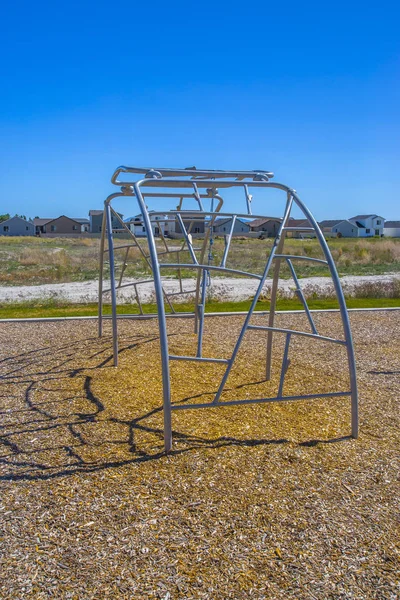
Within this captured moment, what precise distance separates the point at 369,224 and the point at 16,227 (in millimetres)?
53879

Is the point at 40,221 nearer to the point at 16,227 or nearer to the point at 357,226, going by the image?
the point at 16,227

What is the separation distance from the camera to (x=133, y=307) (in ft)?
37.6

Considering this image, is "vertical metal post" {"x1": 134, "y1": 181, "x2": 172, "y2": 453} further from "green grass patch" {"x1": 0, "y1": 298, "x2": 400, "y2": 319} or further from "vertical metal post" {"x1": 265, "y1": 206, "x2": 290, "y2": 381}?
"green grass patch" {"x1": 0, "y1": 298, "x2": 400, "y2": 319}

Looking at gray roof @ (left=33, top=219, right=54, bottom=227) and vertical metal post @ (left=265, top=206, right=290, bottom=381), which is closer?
vertical metal post @ (left=265, top=206, right=290, bottom=381)

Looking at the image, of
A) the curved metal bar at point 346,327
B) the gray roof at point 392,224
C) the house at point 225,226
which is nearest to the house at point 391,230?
the gray roof at point 392,224

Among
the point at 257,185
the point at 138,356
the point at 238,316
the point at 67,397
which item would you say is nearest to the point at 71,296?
the point at 238,316

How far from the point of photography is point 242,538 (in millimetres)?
2980

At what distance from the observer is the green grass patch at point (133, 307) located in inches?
420

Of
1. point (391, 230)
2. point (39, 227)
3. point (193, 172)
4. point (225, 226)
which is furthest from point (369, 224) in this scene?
point (193, 172)

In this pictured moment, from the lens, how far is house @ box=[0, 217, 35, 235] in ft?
263

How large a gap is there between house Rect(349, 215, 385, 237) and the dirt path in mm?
66314

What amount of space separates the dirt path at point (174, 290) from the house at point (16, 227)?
6553cm

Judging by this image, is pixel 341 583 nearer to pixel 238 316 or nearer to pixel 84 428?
pixel 84 428

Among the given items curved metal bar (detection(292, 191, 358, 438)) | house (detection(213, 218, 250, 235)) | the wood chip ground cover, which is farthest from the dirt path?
curved metal bar (detection(292, 191, 358, 438))
